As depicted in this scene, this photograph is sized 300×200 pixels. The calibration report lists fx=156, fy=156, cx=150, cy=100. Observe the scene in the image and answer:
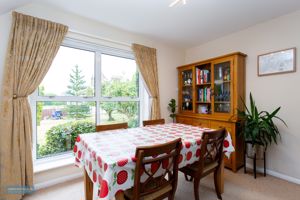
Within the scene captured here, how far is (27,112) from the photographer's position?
6.24ft

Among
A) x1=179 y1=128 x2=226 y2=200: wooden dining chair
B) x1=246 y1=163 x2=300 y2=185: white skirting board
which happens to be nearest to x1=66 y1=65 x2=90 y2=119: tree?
x1=179 y1=128 x2=226 y2=200: wooden dining chair

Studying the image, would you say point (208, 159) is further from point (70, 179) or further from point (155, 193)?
point (70, 179)

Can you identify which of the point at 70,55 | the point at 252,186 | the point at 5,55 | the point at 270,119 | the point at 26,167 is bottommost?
the point at 252,186

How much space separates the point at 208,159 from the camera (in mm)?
1782

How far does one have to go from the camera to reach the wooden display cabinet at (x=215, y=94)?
258 cm

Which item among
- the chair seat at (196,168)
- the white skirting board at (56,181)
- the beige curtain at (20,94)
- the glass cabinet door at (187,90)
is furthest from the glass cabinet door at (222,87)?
the beige curtain at (20,94)

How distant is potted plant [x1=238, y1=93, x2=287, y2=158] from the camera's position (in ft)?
7.29

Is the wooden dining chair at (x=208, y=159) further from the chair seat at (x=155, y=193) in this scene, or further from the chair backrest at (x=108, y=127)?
the chair backrest at (x=108, y=127)

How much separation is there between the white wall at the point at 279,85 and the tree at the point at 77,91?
9.27ft

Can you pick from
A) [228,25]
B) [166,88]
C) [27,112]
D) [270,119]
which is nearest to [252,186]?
[270,119]

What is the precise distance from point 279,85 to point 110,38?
2797 mm

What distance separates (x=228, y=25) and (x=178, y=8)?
1.06m

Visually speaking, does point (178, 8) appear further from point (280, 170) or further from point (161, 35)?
point (280, 170)

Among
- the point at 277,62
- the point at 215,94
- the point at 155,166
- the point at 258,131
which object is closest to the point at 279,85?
the point at 277,62
